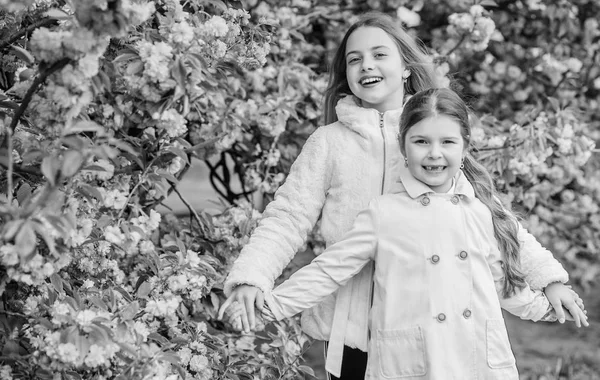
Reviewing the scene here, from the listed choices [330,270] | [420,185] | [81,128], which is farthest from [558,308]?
[81,128]

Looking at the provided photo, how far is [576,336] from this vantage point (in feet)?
16.3

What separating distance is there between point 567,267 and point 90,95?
351cm

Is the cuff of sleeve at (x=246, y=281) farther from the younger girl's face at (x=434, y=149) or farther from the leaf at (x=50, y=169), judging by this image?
the leaf at (x=50, y=169)

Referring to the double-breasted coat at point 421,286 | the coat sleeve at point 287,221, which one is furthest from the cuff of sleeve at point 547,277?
the coat sleeve at point 287,221

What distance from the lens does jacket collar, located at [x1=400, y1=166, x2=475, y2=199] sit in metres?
2.09

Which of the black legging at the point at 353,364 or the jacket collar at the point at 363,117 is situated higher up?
the jacket collar at the point at 363,117

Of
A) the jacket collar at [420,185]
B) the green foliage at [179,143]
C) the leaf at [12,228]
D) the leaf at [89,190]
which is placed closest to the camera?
the leaf at [12,228]

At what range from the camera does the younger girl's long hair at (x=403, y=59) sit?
2402mm

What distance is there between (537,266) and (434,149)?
1.42ft

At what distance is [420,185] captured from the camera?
2096mm

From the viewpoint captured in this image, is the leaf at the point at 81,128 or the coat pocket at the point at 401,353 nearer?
the leaf at the point at 81,128

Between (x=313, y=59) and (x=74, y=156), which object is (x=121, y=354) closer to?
(x=74, y=156)

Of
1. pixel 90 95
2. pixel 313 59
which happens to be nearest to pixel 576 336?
pixel 313 59

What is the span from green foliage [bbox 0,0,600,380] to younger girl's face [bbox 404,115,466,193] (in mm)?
539
